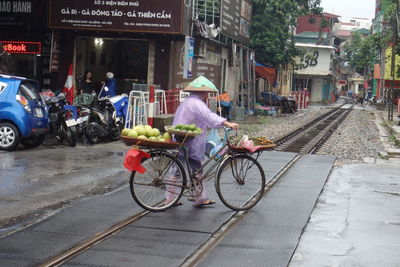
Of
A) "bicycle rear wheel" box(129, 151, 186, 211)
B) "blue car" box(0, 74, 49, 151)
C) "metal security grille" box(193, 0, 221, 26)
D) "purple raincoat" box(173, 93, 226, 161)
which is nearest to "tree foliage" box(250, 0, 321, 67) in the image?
"metal security grille" box(193, 0, 221, 26)

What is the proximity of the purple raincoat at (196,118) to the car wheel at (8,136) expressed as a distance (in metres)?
6.33

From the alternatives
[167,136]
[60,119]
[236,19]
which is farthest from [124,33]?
[167,136]

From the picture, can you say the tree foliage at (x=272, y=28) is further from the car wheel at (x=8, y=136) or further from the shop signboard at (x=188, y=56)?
the car wheel at (x=8, y=136)

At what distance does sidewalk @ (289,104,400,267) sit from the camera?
20.0 feet

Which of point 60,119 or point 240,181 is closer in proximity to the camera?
point 240,181

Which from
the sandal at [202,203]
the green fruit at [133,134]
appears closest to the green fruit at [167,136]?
the green fruit at [133,134]

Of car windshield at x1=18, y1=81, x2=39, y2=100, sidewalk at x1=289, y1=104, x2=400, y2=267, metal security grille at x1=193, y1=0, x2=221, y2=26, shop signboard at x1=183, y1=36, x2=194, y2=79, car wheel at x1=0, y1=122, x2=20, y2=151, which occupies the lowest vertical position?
sidewalk at x1=289, y1=104, x2=400, y2=267

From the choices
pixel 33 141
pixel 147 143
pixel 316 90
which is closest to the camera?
pixel 147 143

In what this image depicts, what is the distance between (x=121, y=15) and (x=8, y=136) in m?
9.36

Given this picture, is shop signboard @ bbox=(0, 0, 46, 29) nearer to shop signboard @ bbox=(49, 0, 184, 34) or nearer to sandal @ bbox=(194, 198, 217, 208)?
shop signboard @ bbox=(49, 0, 184, 34)

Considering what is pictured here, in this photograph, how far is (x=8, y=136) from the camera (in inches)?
536

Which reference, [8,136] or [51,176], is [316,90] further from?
[51,176]

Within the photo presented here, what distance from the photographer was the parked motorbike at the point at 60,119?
15.1 meters

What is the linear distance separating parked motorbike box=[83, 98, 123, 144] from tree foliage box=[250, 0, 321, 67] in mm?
21463
